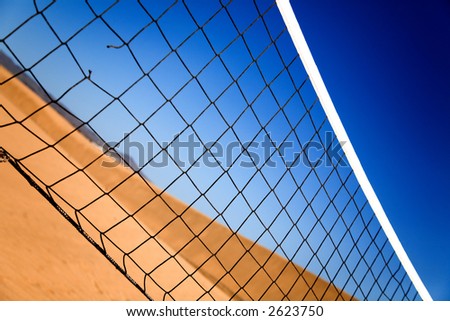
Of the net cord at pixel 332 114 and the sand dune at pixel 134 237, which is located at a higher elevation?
the net cord at pixel 332 114

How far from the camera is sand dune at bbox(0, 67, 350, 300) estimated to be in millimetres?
1493

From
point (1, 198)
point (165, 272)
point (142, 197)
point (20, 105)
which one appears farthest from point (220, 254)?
point (20, 105)

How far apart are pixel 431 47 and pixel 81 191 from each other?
267 centimetres

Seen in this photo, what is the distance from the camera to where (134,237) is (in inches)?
94.2

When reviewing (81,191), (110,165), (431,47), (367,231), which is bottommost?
(81,191)

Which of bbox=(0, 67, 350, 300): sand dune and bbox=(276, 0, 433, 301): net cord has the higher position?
bbox=(276, 0, 433, 301): net cord

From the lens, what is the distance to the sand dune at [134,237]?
1.49 meters

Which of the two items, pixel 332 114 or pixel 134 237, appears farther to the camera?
pixel 134 237

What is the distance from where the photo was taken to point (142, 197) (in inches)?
148

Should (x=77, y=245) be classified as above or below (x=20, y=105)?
below

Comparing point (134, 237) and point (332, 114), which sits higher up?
point (332, 114)
